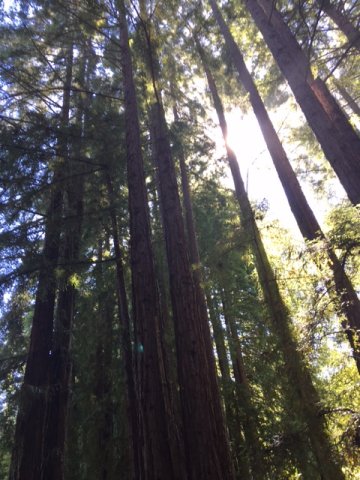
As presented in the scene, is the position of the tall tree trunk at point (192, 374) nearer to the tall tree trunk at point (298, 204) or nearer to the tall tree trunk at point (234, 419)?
the tall tree trunk at point (298, 204)

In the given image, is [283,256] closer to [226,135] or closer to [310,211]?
[310,211]

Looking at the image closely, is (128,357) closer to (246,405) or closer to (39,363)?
(39,363)

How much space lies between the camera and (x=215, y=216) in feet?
39.1

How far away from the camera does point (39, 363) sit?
7406mm

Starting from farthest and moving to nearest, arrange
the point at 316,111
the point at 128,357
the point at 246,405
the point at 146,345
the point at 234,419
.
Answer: the point at 234,419 < the point at 246,405 < the point at 128,357 < the point at 316,111 < the point at 146,345

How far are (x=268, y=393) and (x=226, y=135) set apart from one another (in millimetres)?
6508

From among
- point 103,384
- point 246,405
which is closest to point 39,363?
point 103,384

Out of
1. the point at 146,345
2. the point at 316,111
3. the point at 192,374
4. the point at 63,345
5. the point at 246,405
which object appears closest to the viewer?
the point at 192,374

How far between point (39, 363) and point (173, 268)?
12.7 feet

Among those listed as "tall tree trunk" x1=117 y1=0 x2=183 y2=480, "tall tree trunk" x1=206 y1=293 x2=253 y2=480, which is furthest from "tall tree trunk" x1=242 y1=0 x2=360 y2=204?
"tall tree trunk" x1=206 y1=293 x2=253 y2=480

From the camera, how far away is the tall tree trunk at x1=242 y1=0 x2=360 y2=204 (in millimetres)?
5055

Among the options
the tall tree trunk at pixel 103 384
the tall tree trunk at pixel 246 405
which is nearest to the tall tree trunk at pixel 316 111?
the tall tree trunk at pixel 246 405

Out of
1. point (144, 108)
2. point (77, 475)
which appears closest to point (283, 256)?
point (144, 108)

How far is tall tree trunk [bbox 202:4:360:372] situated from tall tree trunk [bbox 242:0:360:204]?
3.17 feet
